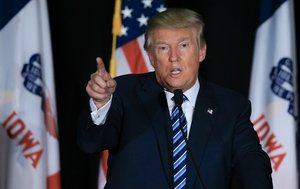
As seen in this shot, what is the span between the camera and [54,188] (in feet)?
12.3

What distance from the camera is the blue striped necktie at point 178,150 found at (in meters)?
1.89

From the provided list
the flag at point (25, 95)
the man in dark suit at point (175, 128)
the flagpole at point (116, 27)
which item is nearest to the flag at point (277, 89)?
the flagpole at point (116, 27)

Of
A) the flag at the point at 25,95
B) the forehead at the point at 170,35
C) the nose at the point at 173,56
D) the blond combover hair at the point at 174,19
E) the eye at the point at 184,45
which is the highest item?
the blond combover hair at the point at 174,19

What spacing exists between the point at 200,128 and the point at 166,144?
130 millimetres

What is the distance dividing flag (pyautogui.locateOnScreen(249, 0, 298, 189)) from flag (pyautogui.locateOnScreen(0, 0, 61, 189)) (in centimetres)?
136

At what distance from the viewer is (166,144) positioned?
6.37 ft

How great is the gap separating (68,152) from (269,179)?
8.34ft

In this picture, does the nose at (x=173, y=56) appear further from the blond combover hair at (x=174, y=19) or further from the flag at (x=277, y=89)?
the flag at (x=277, y=89)

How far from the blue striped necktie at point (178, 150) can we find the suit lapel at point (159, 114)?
18 mm

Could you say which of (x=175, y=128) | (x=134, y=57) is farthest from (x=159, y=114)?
(x=134, y=57)

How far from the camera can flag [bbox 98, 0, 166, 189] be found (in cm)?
382

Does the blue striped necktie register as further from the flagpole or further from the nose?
the flagpole

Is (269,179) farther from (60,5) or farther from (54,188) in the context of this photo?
(60,5)

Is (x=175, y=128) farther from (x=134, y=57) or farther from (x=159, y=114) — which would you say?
(x=134, y=57)
